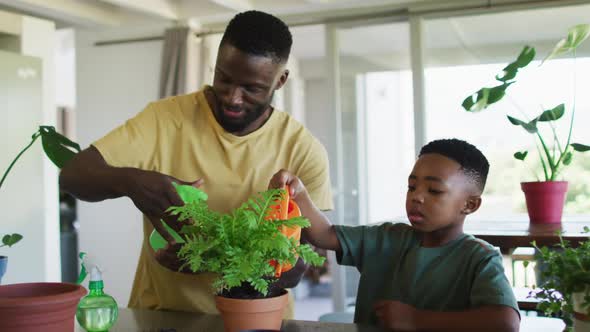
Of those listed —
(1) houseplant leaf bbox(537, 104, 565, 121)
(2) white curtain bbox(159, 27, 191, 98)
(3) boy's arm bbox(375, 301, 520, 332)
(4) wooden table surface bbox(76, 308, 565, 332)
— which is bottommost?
(4) wooden table surface bbox(76, 308, 565, 332)

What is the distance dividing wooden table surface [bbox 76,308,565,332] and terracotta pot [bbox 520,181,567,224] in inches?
59.6

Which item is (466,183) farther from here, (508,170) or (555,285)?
(508,170)

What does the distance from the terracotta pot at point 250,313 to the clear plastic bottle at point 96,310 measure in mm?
298

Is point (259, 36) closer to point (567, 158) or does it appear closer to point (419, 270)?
point (419, 270)

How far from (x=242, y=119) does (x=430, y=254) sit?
1.94ft

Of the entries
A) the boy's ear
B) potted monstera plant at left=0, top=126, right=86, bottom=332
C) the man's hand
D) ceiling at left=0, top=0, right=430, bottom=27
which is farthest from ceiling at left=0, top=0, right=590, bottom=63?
potted monstera plant at left=0, top=126, right=86, bottom=332

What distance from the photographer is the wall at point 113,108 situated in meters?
5.49

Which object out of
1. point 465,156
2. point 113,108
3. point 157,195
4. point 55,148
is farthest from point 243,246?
point 113,108

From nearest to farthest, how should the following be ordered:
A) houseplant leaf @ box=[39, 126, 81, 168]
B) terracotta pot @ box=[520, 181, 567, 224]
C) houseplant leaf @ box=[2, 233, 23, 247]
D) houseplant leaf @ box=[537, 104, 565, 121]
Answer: houseplant leaf @ box=[39, 126, 81, 168] < houseplant leaf @ box=[2, 233, 23, 247] < terracotta pot @ box=[520, 181, 567, 224] < houseplant leaf @ box=[537, 104, 565, 121]

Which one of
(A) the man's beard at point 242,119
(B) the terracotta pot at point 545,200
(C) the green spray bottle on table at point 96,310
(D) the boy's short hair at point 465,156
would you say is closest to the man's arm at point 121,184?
(C) the green spray bottle on table at point 96,310

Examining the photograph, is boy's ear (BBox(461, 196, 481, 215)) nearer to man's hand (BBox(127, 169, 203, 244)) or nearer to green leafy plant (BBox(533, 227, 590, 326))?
green leafy plant (BBox(533, 227, 590, 326))

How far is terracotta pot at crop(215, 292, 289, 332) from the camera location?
1.09 metres

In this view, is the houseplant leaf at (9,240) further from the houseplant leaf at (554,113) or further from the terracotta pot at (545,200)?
the houseplant leaf at (554,113)

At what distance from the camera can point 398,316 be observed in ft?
4.26
